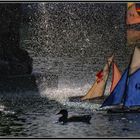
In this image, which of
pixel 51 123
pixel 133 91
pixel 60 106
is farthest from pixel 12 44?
pixel 51 123

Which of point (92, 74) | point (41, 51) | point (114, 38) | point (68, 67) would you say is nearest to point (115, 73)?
point (92, 74)

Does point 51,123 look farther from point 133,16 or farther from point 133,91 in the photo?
point 133,16

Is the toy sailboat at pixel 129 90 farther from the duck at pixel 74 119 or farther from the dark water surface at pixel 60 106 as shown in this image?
the duck at pixel 74 119

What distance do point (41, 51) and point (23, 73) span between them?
77.5 meters

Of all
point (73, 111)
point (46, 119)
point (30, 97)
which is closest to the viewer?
point (46, 119)

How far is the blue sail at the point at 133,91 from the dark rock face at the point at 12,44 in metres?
22.5

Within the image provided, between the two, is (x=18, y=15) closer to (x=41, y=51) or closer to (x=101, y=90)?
(x=101, y=90)

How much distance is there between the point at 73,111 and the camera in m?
61.3

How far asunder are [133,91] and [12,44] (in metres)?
28.3

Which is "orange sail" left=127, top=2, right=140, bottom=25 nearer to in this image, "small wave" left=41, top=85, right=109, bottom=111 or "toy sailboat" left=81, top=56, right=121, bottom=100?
"small wave" left=41, top=85, right=109, bottom=111

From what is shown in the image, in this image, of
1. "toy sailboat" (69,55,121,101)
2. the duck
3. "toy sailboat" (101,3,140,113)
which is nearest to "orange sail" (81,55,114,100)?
"toy sailboat" (69,55,121,101)

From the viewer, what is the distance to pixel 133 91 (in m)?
62.9

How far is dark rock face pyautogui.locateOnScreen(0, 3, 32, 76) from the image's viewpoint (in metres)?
83.0

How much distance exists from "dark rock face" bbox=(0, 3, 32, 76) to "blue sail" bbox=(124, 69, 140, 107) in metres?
22.5
